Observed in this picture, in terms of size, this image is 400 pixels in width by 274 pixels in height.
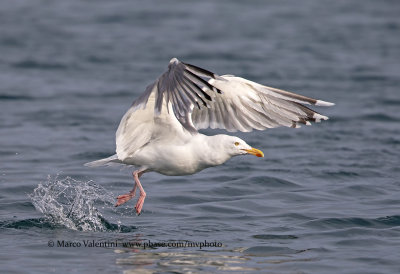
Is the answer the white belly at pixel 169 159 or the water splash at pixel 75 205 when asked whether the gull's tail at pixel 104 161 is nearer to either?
the white belly at pixel 169 159

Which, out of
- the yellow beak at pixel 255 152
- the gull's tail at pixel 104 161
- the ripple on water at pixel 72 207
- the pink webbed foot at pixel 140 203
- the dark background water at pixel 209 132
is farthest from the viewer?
the ripple on water at pixel 72 207

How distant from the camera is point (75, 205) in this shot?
962cm

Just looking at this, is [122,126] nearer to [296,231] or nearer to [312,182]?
[296,231]

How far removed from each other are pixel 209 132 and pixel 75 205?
5.64 m

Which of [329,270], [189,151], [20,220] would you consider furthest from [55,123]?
[329,270]

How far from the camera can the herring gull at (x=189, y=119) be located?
7523 mm

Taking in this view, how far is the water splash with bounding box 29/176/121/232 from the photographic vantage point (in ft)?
29.8

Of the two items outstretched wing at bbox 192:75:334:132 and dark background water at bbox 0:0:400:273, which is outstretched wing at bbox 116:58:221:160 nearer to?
outstretched wing at bbox 192:75:334:132

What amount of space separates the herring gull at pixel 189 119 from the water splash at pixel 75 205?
1.42 feet

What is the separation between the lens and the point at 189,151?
849cm

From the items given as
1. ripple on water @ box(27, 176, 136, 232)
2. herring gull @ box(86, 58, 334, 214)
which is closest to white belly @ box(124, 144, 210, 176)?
herring gull @ box(86, 58, 334, 214)

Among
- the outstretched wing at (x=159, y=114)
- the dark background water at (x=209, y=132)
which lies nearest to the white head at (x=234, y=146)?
the outstretched wing at (x=159, y=114)

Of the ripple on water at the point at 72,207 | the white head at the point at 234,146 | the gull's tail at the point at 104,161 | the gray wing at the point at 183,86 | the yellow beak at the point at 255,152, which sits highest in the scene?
the gray wing at the point at 183,86

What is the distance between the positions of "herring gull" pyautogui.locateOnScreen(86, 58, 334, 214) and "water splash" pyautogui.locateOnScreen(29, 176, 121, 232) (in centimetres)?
43
